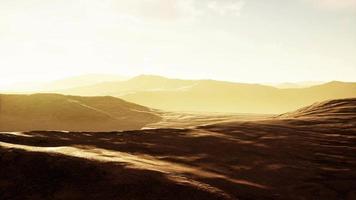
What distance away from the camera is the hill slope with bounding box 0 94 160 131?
33.0 meters

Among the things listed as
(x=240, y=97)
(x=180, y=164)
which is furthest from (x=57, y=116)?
(x=240, y=97)

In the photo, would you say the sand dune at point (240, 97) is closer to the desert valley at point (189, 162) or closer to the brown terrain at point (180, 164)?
the desert valley at point (189, 162)

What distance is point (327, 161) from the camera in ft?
33.2

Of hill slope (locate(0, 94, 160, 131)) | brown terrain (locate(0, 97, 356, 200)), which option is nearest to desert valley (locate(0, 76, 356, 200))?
brown terrain (locate(0, 97, 356, 200))

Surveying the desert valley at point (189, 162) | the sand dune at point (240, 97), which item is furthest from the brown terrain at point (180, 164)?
the sand dune at point (240, 97)

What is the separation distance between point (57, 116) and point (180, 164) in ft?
99.1

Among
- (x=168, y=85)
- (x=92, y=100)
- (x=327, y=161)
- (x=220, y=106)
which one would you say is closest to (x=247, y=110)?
(x=220, y=106)

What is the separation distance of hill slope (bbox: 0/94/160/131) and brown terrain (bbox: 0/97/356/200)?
73.2 ft

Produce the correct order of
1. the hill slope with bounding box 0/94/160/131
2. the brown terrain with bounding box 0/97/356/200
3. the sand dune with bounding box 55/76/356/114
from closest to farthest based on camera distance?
the brown terrain with bounding box 0/97/356/200, the hill slope with bounding box 0/94/160/131, the sand dune with bounding box 55/76/356/114

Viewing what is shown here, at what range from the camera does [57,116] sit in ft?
119

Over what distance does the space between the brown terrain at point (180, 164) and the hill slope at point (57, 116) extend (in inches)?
879

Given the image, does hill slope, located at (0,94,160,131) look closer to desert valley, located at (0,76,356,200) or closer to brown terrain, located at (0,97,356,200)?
desert valley, located at (0,76,356,200)

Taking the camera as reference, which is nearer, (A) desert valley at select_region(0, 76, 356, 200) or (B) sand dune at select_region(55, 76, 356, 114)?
(A) desert valley at select_region(0, 76, 356, 200)

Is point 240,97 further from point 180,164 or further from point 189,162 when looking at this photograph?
point 180,164
